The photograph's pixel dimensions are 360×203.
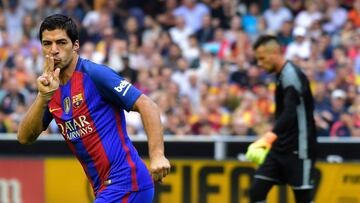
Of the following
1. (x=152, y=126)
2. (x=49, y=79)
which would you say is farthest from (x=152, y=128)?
(x=49, y=79)

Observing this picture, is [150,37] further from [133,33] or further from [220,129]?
[220,129]

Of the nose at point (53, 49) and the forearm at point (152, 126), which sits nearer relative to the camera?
the forearm at point (152, 126)

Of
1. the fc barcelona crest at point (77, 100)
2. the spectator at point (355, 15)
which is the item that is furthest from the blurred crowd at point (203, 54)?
the fc barcelona crest at point (77, 100)

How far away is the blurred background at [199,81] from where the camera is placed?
35.5ft

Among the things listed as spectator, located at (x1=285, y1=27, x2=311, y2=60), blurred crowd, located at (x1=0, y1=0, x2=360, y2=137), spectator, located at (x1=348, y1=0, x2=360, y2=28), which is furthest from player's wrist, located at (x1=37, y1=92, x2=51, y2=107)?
spectator, located at (x1=348, y1=0, x2=360, y2=28)

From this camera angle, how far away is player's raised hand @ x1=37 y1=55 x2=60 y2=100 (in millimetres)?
5184

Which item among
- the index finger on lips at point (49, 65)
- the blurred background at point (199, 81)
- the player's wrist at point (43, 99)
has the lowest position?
the blurred background at point (199, 81)

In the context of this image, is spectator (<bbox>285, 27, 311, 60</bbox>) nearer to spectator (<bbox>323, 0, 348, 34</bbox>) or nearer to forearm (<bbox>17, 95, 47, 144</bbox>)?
spectator (<bbox>323, 0, 348, 34</bbox>)

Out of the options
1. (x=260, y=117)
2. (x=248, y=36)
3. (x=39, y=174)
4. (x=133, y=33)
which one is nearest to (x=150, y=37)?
(x=133, y=33)

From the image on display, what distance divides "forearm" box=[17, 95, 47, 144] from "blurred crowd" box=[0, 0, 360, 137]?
6.83m

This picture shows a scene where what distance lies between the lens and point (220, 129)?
1284cm

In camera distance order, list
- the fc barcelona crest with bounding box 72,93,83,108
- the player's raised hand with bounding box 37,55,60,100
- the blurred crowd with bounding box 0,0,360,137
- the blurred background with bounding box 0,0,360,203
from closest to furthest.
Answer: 1. the player's raised hand with bounding box 37,55,60,100
2. the fc barcelona crest with bounding box 72,93,83,108
3. the blurred background with bounding box 0,0,360,203
4. the blurred crowd with bounding box 0,0,360,137

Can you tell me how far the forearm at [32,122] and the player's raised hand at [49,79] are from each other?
0.13 metres

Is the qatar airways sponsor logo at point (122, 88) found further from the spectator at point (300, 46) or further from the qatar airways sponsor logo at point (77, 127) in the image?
the spectator at point (300, 46)
